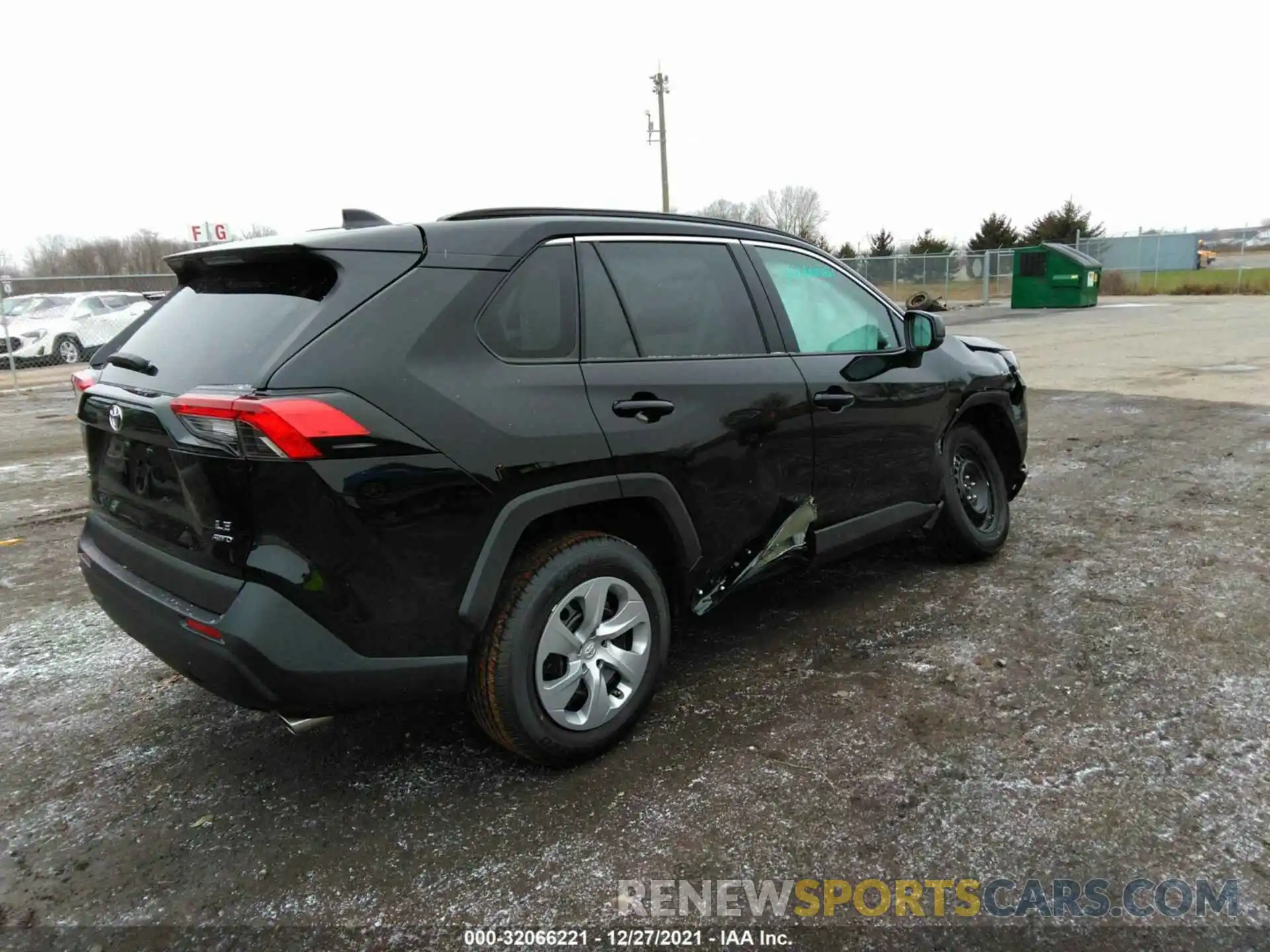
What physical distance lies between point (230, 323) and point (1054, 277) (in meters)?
27.0

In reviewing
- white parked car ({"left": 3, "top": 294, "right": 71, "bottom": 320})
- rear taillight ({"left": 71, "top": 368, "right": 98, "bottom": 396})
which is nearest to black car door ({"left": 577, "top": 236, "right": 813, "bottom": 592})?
rear taillight ({"left": 71, "top": 368, "right": 98, "bottom": 396})

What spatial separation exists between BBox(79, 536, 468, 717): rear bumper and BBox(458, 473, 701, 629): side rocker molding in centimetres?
17

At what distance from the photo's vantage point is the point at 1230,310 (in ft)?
73.5

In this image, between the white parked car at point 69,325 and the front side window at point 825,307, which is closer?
the front side window at point 825,307

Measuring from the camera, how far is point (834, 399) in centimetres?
362

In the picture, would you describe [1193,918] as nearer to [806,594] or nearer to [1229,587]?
[806,594]

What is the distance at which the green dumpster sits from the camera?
82.6ft

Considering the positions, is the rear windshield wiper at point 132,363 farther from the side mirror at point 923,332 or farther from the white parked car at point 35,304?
the white parked car at point 35,304

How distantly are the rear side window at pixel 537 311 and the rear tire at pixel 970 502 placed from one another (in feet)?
7.72

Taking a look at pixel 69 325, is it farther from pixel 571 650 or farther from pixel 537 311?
pixel 571 650

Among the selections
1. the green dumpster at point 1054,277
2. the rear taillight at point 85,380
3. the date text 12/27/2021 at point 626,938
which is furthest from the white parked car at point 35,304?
the green dumpster at point 1054,277

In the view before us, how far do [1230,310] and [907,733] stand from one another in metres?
24.7

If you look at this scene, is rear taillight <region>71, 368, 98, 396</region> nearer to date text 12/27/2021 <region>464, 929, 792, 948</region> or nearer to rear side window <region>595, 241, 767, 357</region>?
rear side window <region>595, 241, 767, 357</region>

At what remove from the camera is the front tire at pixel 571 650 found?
8.57ft
